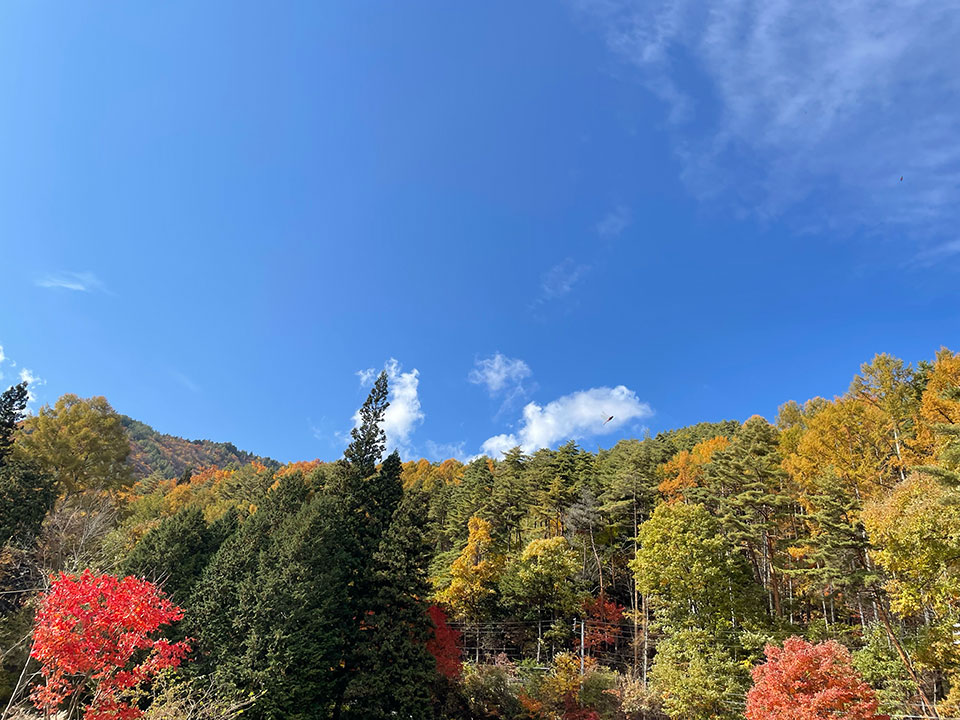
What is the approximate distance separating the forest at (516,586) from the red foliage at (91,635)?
49 millimetres

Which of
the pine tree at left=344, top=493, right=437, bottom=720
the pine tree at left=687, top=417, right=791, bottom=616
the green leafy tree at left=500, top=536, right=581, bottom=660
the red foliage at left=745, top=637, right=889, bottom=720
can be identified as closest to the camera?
the red foliage at left=745, top=637, right=889, bottom=720

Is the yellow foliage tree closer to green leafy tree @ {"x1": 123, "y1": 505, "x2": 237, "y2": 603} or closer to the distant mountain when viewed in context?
green leafy tree @ {"x1": 123, "y1": 505, "x2": 237, "y2": 603}

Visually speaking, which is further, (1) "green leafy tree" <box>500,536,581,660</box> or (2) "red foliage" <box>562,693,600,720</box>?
(1) "green leafy tree" <box>500,536,581,660</box>

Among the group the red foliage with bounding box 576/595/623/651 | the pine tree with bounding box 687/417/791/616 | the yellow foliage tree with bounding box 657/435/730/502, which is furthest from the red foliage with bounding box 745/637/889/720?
the yellow foliage tree with bounding box 657/435/730/502

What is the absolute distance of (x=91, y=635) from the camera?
8742 millimetres

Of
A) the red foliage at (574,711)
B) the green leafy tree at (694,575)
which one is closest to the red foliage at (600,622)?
the red foliage at (574,711)

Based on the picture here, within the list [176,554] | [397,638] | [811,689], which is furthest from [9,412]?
[811,689]

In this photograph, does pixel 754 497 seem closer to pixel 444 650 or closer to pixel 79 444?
pixel 444 650

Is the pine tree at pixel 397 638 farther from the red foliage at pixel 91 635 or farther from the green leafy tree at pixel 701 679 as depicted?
the red foliage at pixel 91 635

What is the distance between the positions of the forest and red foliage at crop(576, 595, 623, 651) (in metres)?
0.21

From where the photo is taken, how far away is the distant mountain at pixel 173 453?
124 meters

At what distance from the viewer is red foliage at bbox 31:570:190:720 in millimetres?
8414

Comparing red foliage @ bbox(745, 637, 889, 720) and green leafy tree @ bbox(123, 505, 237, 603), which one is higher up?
green leafy tree @ bbox(123, 505, 237, 603)

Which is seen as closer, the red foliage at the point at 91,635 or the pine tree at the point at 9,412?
the red foliage at the point at 91,635
